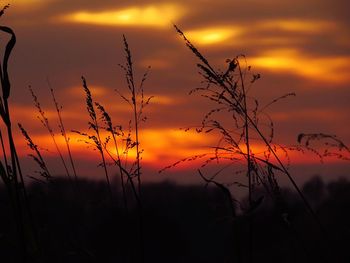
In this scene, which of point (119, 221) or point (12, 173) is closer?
point (12, 173)

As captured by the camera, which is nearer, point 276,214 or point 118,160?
point 276,214

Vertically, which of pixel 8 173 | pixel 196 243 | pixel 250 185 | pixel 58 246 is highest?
pixel 8 173

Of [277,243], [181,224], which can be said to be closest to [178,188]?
[181,224]

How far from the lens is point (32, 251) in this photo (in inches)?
105

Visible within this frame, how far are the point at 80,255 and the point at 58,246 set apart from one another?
0.51m

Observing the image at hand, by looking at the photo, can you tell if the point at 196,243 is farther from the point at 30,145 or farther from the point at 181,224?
the point at 30,145

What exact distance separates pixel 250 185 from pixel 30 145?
3.68ft

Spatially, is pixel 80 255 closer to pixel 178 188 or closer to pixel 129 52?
pixel 129 52

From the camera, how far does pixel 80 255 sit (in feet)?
9.77

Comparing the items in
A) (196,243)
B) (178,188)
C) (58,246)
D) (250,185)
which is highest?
(250,185)

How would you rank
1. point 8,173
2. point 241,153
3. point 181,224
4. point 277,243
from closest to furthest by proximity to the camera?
point 8,173 → point 241,153 → point 277,243 → point 181,224

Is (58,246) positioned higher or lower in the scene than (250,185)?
lower

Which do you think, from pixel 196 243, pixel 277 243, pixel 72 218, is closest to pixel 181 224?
pixel 196 243

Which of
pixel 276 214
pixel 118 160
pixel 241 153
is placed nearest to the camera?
pixel 276 214
